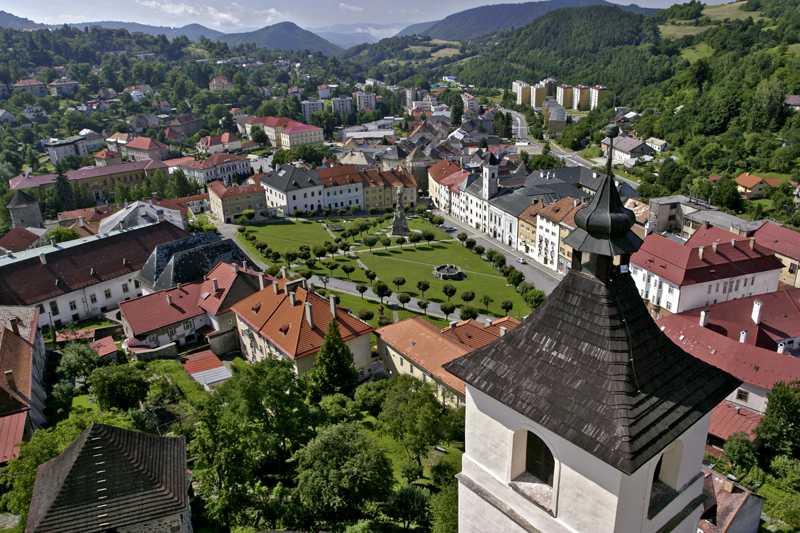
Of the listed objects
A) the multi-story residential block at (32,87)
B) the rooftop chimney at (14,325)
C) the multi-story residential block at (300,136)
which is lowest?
the multi-story residential block at (300,136)

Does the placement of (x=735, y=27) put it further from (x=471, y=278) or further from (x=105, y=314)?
(x=105, y=314)

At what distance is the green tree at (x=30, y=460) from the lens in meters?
21.1

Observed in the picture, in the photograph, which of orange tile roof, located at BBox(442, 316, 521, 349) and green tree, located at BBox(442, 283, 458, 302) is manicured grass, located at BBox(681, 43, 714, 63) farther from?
orange tile roof, located at BBox(442, 316, 521, 349)

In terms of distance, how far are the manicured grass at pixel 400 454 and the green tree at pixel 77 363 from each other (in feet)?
65.2

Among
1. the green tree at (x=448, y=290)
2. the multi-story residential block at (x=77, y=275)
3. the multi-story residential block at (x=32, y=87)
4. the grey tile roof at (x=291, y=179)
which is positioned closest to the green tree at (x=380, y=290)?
the green tree at (x=448, y=290)

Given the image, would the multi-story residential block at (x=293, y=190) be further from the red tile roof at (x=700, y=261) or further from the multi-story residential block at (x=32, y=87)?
the multi-story residential block at (x=32, y=87)

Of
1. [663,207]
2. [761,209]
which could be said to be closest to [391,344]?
[663,207]

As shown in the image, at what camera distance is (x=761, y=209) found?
8194 centimetres

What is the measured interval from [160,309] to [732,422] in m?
42.6

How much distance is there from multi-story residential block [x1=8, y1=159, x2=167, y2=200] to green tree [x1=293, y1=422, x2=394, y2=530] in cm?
9893

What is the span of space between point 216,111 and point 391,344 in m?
165

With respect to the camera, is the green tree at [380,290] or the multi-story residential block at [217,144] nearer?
the green tree at [380,290]

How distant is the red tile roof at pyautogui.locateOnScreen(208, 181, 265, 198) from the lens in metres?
91.6

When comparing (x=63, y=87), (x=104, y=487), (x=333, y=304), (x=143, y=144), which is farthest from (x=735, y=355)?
(x=63, y=87)
